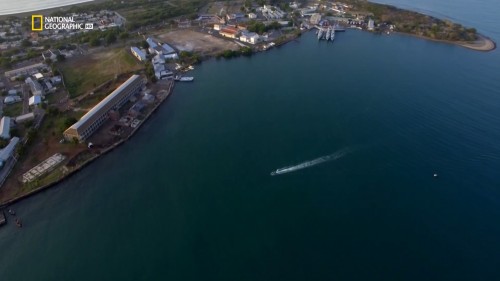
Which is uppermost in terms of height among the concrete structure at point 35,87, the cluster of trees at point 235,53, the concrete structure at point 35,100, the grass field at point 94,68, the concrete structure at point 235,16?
the concrete structure at point 235,16

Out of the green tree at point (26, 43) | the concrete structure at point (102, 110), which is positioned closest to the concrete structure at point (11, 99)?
the concrete structure at point (102, 110)

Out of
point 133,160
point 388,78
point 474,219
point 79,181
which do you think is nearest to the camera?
point 474,219

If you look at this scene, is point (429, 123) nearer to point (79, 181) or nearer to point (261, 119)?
point (261, 119)

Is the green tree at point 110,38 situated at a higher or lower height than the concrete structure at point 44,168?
higher

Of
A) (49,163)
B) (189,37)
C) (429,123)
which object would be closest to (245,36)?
(189,37)

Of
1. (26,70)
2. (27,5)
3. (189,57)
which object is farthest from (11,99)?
(27,5)

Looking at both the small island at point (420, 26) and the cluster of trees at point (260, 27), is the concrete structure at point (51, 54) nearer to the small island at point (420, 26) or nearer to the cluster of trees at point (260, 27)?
the cluster of trees at point (260, 27)
